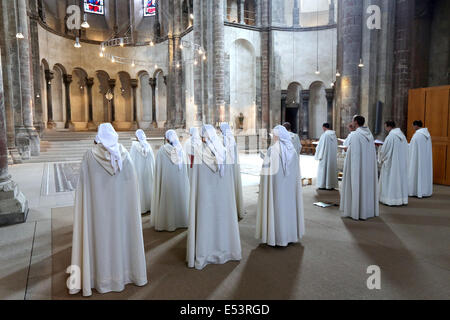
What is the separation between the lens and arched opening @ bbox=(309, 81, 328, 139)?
2291 centimetres

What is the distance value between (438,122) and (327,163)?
3.43 m

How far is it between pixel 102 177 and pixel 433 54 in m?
13.5

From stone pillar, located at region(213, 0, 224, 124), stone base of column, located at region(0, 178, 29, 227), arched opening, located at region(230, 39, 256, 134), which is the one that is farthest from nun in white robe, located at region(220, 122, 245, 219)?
arched opening, located at region(230, 39, 256, 134)

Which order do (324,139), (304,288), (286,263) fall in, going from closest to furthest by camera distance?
(304,288) → (286,263) → (324,139)

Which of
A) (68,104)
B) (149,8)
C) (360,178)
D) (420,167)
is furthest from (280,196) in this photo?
(149,8)

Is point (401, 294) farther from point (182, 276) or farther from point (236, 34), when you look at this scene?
point (236, 34)

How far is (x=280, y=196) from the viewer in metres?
4.46

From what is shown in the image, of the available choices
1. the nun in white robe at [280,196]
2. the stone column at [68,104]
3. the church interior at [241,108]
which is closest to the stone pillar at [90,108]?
the church interior at [241,108]

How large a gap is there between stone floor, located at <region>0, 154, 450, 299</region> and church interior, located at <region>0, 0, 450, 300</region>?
0.02 m

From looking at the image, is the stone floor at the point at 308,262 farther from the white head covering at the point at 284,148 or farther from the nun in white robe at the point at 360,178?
the white head covering at the point at 284,148

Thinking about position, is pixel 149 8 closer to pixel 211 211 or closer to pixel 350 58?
pixel 350 58

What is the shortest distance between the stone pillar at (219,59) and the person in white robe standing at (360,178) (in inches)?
522
